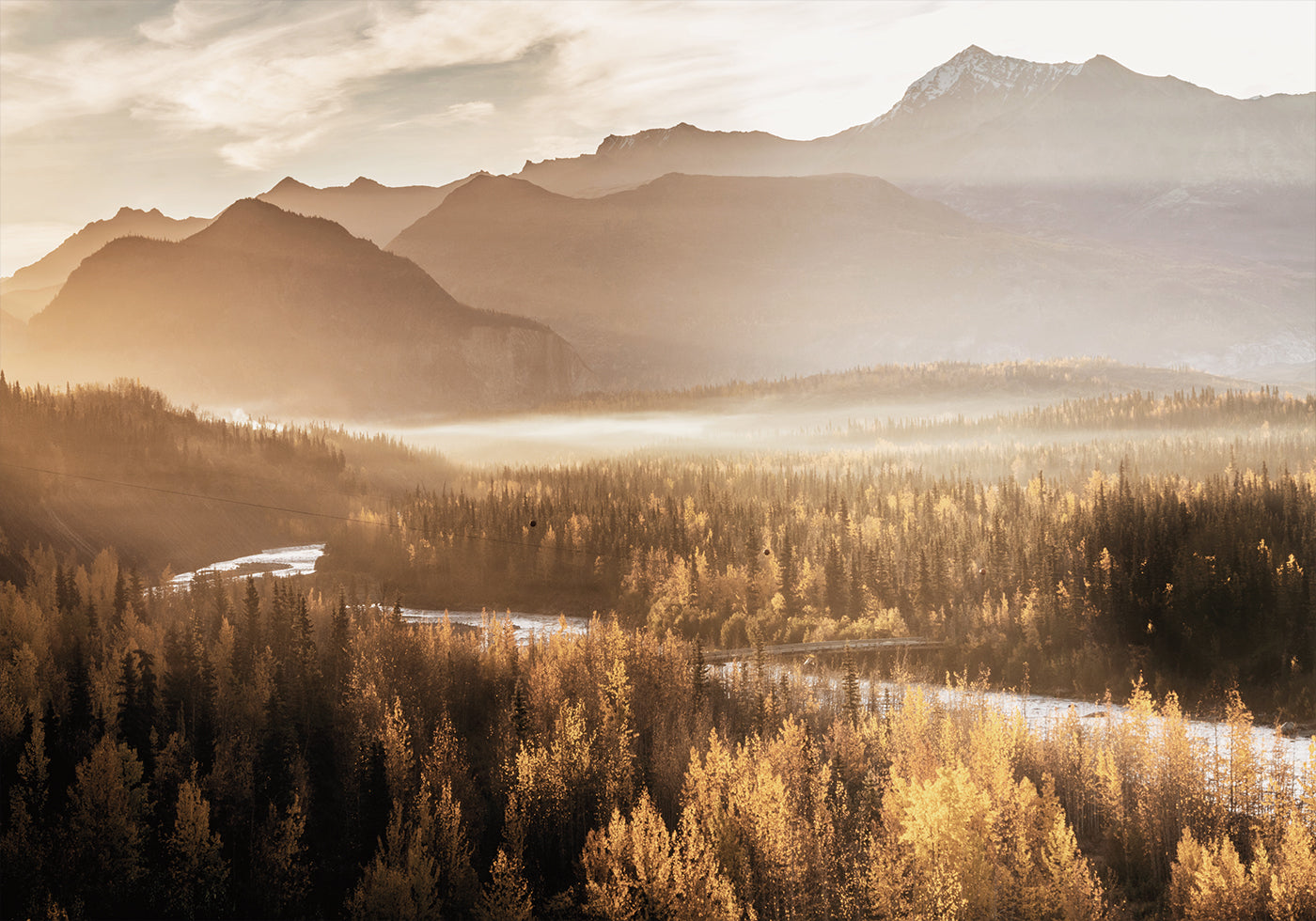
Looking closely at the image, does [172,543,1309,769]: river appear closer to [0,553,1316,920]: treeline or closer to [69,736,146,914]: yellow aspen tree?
[0,553,1316,920]: treeline

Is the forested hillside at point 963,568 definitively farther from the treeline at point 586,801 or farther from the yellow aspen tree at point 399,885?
the yellow aspen tree at point 399,885

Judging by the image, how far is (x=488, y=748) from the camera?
83.9 meters

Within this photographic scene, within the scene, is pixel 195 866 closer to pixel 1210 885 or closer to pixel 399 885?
pixel 399 885

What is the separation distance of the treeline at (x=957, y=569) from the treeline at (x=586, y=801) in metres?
21.7

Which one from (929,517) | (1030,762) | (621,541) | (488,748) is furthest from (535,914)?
(929,517)

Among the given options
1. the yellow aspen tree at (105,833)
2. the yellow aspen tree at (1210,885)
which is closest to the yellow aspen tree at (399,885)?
the yellow aspen tree at (105,833)

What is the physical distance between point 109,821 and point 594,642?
44646 mm

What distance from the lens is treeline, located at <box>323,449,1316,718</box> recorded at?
106m

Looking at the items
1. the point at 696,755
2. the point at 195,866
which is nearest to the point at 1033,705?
the point at 696,755

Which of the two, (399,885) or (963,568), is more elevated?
(963,568)

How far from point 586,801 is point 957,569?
7613cm

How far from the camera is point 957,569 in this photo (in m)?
137

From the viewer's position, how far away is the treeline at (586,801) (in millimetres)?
62469

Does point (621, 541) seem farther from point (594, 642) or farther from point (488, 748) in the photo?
point (488, 748)
